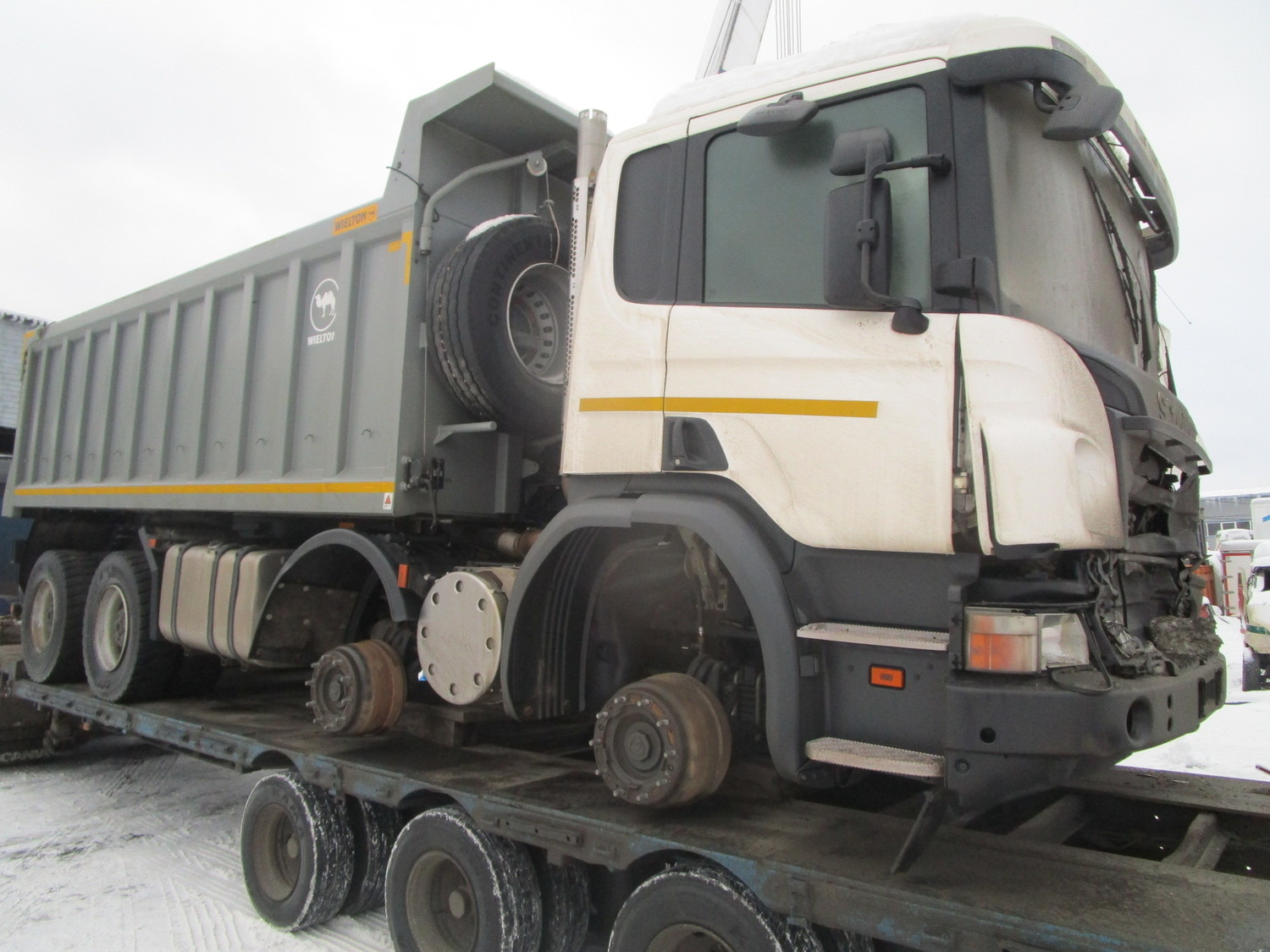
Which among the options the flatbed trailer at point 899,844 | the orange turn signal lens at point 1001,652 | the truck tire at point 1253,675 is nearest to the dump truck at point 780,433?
the orange turn signal lens at point 1001,652

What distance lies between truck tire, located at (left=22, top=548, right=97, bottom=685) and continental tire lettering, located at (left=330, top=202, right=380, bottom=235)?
4.00 meters

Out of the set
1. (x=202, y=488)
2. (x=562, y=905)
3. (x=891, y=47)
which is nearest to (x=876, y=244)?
(x=891, y=47)

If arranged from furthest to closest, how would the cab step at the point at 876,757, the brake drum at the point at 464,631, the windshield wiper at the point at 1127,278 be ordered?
1. the brake drum at the point at 464,631
2. the windshield wiper at the point at 1127,278
3. the cab step at the point at 876,757

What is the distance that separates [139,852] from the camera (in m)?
5.50

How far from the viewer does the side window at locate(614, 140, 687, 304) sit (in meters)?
3.42

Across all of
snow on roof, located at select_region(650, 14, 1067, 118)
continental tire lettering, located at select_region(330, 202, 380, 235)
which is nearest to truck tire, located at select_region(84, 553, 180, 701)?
continental tire lettering, located at select_region(330, 202, 380, 235)

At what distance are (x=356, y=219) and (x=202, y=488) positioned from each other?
86.2 inches

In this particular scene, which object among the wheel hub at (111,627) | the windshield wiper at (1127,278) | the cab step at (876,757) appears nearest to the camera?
the cab step at (876,757)

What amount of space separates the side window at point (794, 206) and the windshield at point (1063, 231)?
0.74 feet

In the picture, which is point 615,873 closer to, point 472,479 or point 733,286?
point 472,479

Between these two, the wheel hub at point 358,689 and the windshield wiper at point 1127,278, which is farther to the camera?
the wheel hub at point 358,689

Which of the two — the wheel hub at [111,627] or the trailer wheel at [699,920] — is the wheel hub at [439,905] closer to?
the trailer wheel at [699,920]

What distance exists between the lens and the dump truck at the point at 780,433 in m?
2.65

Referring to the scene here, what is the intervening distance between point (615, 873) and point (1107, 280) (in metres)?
2.90
